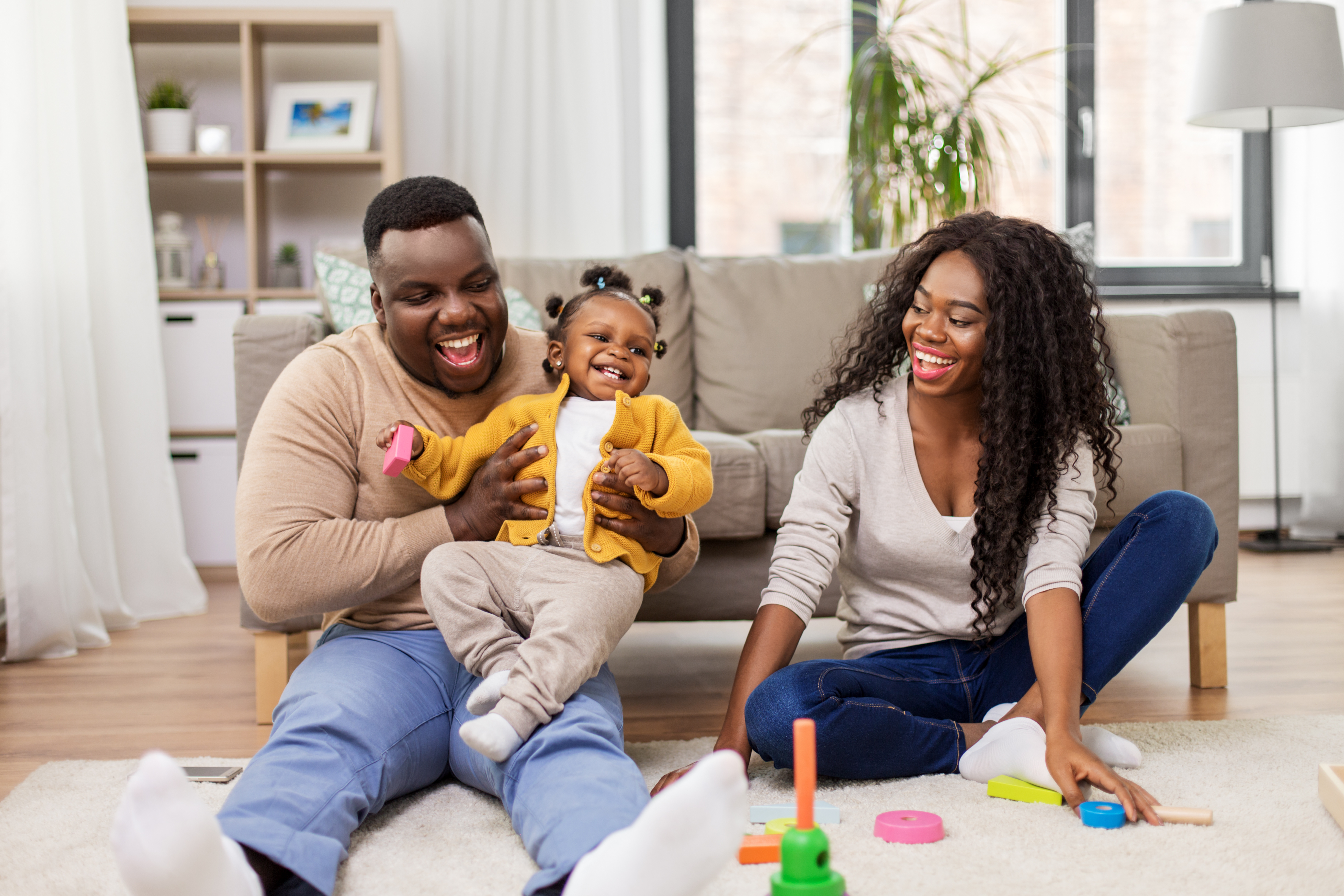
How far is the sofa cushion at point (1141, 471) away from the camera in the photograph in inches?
73.9

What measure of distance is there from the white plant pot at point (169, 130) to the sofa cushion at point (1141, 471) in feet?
8.68

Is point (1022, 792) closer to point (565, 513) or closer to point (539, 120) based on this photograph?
point (565, 513)

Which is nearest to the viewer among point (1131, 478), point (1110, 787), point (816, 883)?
point (816, 883)

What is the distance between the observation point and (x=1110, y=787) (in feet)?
3.84

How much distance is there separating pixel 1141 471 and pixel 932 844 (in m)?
0.97

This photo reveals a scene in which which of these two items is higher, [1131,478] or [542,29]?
[542,29]

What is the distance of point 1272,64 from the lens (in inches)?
121

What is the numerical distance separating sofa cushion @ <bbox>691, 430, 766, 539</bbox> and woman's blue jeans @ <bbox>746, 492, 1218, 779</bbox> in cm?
44

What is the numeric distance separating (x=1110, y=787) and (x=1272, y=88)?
2.64 m

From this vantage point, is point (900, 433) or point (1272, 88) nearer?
point (900, 433)

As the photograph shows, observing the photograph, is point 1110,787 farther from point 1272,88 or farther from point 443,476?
point 1272,88

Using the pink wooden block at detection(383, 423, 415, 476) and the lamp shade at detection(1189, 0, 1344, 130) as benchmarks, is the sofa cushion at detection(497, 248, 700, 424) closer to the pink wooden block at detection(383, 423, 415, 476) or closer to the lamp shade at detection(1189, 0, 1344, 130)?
the pink wooden block at detection(383, 423, 415, 476)

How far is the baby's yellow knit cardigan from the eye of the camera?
1322 millimetres

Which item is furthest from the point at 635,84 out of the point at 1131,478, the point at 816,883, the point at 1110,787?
the point at 816,883
